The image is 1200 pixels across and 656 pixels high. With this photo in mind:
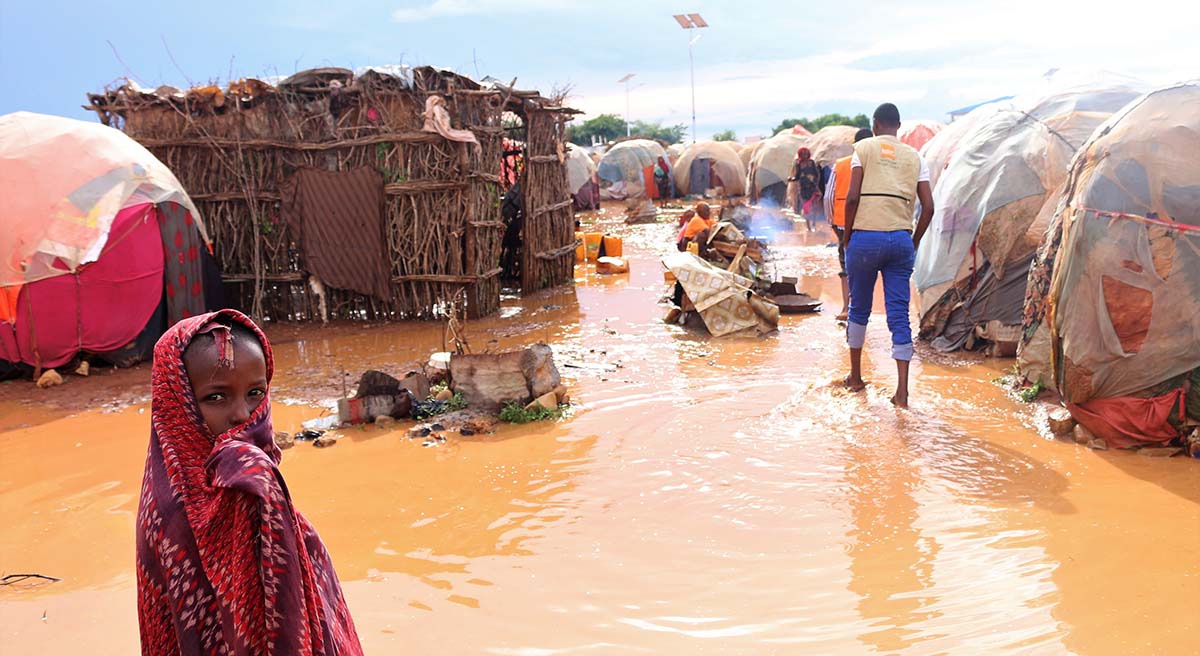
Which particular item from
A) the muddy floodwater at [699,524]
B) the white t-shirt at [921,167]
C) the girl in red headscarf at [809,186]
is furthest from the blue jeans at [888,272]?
the girl in red headscarf at [809,186]

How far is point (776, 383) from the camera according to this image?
6.24 m

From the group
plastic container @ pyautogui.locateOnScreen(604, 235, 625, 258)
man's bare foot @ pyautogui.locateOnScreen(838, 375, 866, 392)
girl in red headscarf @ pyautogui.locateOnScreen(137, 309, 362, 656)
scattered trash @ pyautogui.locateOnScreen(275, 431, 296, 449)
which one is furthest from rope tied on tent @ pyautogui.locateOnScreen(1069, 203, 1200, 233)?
plastic container @ pyautogui.locateOnScreen(604, 235, 625, 258)

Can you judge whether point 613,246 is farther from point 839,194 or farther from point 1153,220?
point 1153,220

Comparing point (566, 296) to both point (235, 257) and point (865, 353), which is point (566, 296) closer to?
point (235, 257)

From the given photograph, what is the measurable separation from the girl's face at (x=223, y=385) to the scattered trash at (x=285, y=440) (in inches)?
152

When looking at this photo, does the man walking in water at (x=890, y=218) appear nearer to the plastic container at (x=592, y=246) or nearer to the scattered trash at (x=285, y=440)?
the scattered trash at (x=285, y=440)

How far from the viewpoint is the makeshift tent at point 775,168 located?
23.4 metres

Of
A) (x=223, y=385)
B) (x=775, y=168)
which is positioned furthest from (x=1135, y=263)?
(x=775, y=168)

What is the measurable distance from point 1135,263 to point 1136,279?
0.09 m

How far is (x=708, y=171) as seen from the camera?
26.9m

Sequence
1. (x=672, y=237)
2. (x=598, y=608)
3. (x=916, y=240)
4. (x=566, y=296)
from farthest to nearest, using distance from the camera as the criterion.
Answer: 1. (x=672, y=237)
2. (x=566, y=296)
3. (x=916, y=240)
4. (x=598, y=608)

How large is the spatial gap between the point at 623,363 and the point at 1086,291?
3498 mm

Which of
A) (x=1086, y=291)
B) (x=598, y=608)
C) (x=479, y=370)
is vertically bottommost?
(x=598, y=608)

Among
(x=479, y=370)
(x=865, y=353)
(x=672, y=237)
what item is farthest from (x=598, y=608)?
(x=672, y=237)
